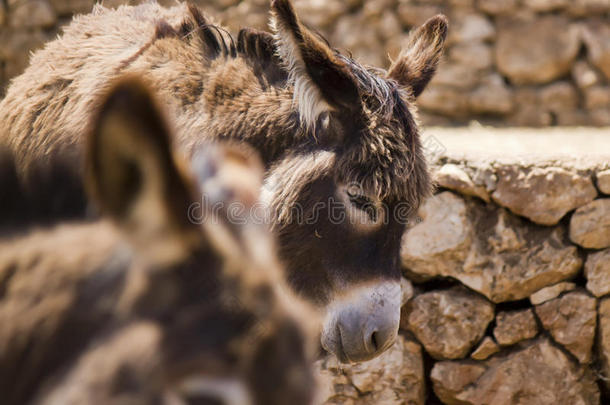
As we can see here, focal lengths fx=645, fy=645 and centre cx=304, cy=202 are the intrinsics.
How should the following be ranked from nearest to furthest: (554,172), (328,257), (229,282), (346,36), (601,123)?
1. (229,282)
2. (328,257)
3. (554,172)
4. (601,123)
5. (346,36)

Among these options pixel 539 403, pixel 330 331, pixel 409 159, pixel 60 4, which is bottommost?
pixel 539 403

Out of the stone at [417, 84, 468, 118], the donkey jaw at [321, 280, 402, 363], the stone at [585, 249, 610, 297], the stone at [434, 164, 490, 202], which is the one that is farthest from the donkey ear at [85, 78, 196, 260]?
the stone at [417, 84, 468, 118]

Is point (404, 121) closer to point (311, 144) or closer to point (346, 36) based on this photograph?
point (311, 144)

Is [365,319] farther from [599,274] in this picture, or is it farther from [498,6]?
[498,6]

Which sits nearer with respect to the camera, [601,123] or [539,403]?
[539,403]

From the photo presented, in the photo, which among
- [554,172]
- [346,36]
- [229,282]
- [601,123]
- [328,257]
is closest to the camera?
[229,282]

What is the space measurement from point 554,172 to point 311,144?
1.32 metres

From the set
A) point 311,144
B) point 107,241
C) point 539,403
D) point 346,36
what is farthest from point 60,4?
point 107,241

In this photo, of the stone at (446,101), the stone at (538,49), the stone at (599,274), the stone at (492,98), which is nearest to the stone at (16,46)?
the stone at (446,101)

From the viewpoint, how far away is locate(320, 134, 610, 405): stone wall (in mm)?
2779

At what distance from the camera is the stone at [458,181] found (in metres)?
2.74

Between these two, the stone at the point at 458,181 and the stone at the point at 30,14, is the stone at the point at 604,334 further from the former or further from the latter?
the stone at the point at 30,14

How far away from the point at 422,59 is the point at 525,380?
1.47 m

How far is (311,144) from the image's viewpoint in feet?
6.32
